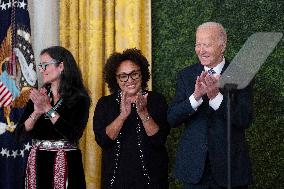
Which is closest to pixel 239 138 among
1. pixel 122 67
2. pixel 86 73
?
pixel 122 67

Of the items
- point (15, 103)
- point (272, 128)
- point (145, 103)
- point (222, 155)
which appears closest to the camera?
point (222, 155)

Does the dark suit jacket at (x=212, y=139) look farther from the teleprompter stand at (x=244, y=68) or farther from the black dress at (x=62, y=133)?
the black dress at (x=62, y=133)

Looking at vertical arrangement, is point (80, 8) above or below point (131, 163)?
above

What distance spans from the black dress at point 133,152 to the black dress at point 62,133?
0.58ft

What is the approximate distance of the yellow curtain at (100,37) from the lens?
11.8 ft

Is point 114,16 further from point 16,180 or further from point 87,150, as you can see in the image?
point 16,180

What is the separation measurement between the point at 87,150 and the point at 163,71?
2.76 ft

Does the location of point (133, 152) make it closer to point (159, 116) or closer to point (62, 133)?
point (159, 116)

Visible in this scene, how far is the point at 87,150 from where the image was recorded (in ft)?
11.9

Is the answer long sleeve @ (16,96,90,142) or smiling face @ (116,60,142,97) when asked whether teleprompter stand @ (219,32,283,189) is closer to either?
smiling face @ (116,60,142,97)

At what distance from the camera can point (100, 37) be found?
12.0 feet

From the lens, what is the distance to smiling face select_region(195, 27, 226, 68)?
2.38 meters

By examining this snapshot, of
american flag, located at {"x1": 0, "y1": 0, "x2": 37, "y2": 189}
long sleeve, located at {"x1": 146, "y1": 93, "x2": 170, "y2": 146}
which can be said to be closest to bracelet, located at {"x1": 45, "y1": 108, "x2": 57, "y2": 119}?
long sleeve, located at {"x1": 146, "y1": 93, "x2": 170, "y2": 146}

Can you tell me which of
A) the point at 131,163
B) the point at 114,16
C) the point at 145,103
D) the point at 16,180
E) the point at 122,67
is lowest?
the point at 16,180
